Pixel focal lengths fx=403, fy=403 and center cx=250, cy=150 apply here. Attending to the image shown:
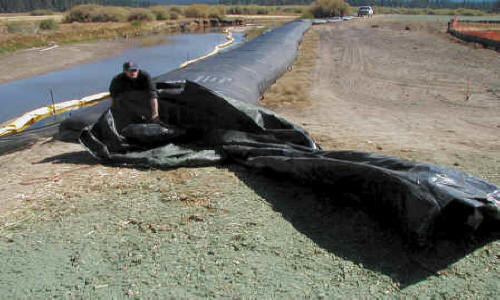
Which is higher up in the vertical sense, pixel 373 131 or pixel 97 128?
pixel 97 128

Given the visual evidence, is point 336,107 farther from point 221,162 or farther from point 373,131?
point 221,162

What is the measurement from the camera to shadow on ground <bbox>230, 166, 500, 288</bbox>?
2.89 meters

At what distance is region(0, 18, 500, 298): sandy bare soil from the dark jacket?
932 millimetres

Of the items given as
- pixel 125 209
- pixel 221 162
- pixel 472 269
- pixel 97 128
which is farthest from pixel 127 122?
pixel 472 269

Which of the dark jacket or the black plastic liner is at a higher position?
the dark jacket

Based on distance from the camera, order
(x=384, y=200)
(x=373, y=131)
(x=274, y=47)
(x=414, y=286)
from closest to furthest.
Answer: (x=414, y=286) < (x=384, y=200) < (x=373, y=131) < (x=274, y=47)

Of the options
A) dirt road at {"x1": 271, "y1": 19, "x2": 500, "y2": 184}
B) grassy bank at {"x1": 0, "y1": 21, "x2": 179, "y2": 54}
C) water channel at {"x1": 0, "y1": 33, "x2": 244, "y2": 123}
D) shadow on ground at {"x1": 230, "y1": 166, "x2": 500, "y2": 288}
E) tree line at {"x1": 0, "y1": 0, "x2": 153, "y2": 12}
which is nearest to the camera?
shadow on ground at {"x1": 230, "y1": 166, "x2": 500, "y2": 288}

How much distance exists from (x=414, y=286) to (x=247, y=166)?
224cm

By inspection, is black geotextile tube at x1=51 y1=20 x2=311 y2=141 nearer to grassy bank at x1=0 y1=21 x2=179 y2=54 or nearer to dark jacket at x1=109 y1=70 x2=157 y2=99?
dark jacket at x1=109 y1=70 x2=157 y2=99

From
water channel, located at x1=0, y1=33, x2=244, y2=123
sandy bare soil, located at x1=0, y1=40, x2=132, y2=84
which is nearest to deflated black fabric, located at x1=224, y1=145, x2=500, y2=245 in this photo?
water channel, located at x1=0, y1=33, x2=244, y2=123

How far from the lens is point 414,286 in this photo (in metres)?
2.72

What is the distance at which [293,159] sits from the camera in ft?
13.2

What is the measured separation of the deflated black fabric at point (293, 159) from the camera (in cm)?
296

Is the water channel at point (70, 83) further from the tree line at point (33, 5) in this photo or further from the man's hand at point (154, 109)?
the tree line at point (33, 5)
